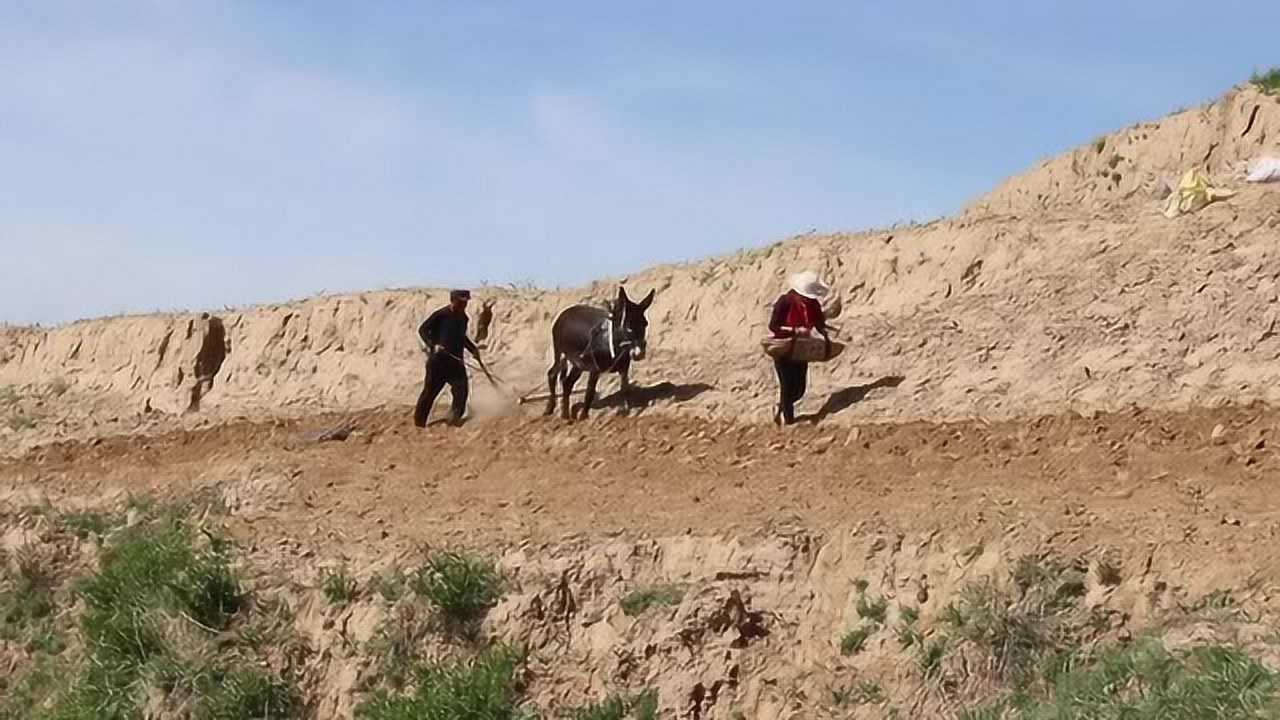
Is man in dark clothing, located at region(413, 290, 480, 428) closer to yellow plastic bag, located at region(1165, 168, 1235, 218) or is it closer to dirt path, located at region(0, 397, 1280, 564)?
dirt path, located at region(0, 397, 1280, 564)

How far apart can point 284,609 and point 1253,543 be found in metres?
7.24

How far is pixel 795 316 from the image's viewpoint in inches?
655

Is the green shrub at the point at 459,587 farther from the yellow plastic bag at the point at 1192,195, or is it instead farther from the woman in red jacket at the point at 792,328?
the yellow plastic bag at the point at 1192,195

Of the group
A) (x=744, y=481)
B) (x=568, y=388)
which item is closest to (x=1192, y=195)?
(x=568, y=388)

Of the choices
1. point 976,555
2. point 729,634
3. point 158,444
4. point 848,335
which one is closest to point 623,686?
point 729,634

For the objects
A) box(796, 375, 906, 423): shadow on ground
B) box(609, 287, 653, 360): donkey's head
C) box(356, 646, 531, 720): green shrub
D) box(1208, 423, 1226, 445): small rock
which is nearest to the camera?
box(356, 646, 531, 720): green shrub

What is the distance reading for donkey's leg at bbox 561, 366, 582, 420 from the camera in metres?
18.7

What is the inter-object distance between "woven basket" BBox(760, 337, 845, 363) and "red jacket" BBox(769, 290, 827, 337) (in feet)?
0.33

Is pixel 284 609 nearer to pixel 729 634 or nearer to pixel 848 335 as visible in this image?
pixel 729 634

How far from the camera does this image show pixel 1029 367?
1673 centimetres

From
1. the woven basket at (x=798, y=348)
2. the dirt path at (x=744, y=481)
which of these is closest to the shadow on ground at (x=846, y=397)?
the woven basket at (x=798, y=348)

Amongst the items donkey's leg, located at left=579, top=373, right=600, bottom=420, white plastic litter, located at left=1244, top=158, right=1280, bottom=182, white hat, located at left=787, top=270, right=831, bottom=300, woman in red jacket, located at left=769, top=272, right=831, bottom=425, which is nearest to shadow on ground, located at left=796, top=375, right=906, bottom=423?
woman in red jacket, located at left=769, top=272, right=831, bottom=425

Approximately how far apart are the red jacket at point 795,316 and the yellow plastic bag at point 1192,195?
189 inches

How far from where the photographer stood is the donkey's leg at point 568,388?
18.7 meters
